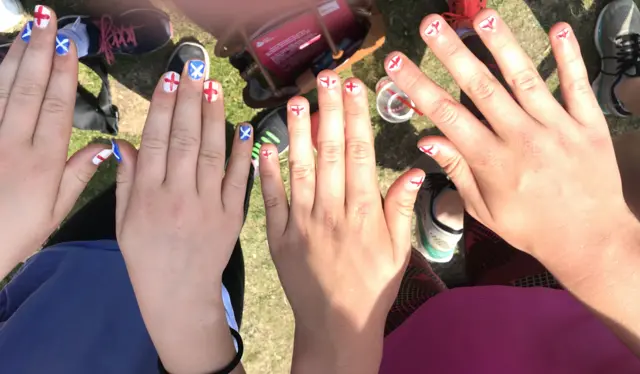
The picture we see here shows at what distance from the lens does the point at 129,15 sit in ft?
7.82

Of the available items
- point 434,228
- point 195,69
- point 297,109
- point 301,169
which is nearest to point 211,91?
point 195,69

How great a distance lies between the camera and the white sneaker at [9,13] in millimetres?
2252

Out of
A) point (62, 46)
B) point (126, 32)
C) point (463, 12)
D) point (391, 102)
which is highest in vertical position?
point (62, 46)

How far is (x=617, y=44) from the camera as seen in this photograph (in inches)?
98.0

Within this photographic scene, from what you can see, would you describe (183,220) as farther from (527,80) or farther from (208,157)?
(527,80)

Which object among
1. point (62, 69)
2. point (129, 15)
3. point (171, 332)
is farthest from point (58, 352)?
point (129, 15)

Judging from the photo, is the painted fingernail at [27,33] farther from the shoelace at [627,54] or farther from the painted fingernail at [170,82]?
the shoelace at [627,54]

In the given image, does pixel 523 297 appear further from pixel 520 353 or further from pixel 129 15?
pixel 129 15

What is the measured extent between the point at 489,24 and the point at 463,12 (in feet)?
2.99

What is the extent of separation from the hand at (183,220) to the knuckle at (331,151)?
26 centimetres

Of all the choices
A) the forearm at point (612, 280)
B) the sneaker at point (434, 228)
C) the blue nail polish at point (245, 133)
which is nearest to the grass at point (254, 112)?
the sneaker at point (434, 228)

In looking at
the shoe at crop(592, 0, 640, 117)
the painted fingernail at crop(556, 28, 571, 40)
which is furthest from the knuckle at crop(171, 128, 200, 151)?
the shoe at crop(592, 0, 640, 117)

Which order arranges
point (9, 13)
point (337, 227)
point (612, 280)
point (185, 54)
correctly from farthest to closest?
point (185, 54) < point (9, 13) < point (337, 227) < point (612, 280)

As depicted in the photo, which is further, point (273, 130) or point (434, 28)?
point (273, 130)
